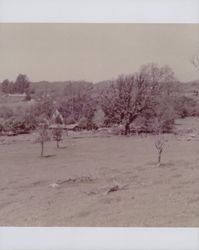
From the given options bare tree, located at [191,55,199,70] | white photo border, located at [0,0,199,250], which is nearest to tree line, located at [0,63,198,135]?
bare tree, located at [191,55,199,70]

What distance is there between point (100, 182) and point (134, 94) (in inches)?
22.2

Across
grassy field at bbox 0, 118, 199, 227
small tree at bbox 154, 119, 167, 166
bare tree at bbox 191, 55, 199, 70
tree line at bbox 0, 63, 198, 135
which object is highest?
bare tree at bbox 191, 55, 199, 70

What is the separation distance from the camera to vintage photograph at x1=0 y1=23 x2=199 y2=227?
3.81 m

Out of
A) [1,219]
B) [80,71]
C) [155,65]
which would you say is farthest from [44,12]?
[1,219]

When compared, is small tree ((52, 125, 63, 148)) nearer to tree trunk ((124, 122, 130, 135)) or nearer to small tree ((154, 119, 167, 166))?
tree trunk ((124, 122, 130, 135))

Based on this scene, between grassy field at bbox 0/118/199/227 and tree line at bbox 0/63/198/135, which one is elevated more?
tree line at bbox 0/63/198/135

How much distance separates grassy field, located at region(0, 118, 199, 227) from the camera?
376cm

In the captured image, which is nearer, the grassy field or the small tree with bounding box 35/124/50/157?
the grassy field

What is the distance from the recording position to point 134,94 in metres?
3.88

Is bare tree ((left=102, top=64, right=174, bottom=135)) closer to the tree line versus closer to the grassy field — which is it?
the tree line

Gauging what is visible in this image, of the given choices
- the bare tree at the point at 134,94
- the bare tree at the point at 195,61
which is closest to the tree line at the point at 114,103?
the bare tree at the point at 134,94

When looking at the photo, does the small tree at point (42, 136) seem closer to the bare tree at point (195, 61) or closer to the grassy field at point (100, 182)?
the grassy field at point (100, 182)

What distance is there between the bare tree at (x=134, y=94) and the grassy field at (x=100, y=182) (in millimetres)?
141

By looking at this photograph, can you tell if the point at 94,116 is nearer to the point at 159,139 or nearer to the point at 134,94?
the point at 134,94
